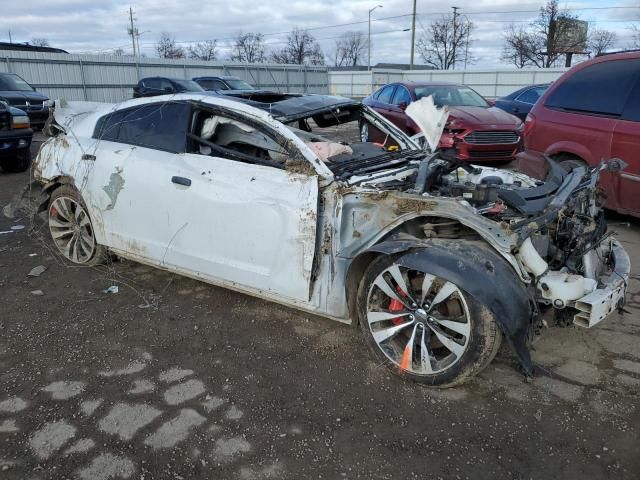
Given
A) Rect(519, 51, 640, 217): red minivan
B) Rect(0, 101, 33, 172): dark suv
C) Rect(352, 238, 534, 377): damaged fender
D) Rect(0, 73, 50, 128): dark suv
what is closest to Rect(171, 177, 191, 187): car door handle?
Rect(352, 238, 534, 377): damaged fender

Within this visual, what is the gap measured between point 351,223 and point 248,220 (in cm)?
74

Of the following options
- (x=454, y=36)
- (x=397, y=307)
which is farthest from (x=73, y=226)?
(x=454, y=36)

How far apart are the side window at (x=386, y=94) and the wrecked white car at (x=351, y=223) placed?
6.63 metres

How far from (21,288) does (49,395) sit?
193 centimetres

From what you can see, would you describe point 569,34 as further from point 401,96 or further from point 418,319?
point 418,319

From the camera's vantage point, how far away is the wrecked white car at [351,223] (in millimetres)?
2945

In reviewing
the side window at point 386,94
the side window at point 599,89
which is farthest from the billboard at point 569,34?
the side window at point 599,89

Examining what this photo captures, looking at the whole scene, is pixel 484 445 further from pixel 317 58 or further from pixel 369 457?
pixel 317 58

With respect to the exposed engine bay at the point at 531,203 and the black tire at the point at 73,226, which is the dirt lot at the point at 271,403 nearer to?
the exposed engine bay at the point at 531,203

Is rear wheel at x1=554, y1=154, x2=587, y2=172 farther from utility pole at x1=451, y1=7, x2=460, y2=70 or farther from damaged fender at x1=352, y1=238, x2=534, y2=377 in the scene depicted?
utility pole at x1=451, y1=7, x2=460, y2=70

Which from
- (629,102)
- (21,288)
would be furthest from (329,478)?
(629,102)

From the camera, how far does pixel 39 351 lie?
12.0ft

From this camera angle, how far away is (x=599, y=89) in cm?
581

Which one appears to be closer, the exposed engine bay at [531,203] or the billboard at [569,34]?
the exposed engine bay at [531,203]
